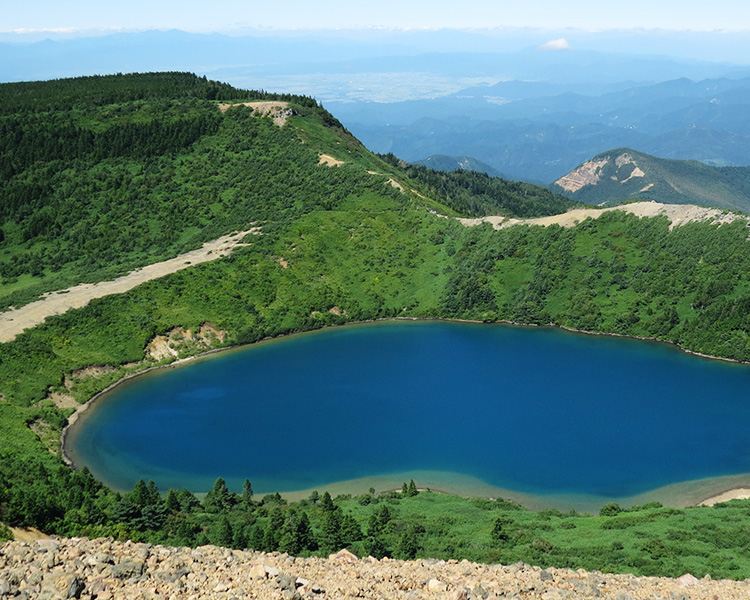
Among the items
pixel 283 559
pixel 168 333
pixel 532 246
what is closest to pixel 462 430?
pixel 283 559

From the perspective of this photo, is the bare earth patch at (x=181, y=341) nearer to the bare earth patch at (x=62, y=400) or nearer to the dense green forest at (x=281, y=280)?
the dense green forest at (x=281, y=280)

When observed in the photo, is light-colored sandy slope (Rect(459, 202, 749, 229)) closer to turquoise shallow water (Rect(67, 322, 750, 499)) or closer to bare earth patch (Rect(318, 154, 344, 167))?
turquoise shallow water (Rect(67, 322, 750, 499))

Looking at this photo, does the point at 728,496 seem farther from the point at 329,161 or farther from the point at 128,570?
the point at 329,161

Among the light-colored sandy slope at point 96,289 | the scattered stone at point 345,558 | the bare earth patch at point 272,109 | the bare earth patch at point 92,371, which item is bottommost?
the bare earth patch at point 92,371

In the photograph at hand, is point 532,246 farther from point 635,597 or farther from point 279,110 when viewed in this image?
point 635,597

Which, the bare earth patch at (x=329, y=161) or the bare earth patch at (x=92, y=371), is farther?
the bare earth patch at (x=329, y=161)

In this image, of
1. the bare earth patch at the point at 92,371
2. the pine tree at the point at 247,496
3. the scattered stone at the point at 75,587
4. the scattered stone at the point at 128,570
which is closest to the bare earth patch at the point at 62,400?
the bare earth patch at the point at 92,371

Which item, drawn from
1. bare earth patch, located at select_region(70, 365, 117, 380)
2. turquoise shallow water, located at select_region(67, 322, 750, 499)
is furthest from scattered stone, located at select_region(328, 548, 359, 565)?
bare earth patch, located at select_region(70, 365, 117, 380)
